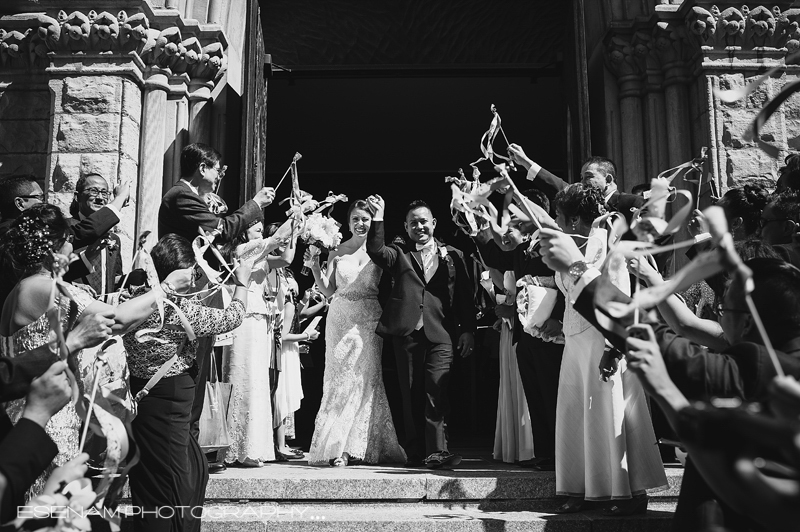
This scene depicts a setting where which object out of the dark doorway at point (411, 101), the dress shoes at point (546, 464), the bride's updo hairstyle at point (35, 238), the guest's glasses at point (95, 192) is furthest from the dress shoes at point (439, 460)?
the bride's updo hairstyle at point (35, 238)

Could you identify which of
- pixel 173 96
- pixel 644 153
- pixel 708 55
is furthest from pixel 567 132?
pixel 173 96

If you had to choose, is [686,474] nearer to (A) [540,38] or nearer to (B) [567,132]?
(B) [567,132]

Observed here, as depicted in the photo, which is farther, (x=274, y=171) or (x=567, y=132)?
(x=274, y=171)

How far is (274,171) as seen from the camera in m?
12.5

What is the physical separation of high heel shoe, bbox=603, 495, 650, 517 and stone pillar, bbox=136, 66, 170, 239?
4.53 metres

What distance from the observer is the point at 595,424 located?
454 centimetres

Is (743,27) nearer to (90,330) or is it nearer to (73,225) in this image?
(73,225)

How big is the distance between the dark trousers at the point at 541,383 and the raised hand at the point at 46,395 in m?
3.66

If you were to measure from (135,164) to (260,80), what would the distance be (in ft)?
5.19

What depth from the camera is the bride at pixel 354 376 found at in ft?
20.6

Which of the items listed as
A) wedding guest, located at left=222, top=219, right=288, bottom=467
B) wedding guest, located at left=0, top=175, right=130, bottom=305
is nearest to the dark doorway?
wedding guest, located at left=222, top=219, right=288, bottom=467

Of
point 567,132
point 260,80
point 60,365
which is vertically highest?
point 260,80

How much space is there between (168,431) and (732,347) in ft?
8.37

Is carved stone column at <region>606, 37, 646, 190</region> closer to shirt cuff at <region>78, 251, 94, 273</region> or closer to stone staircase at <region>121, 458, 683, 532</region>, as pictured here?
stone staircase at <region>121, 458, 683, 532</region>
